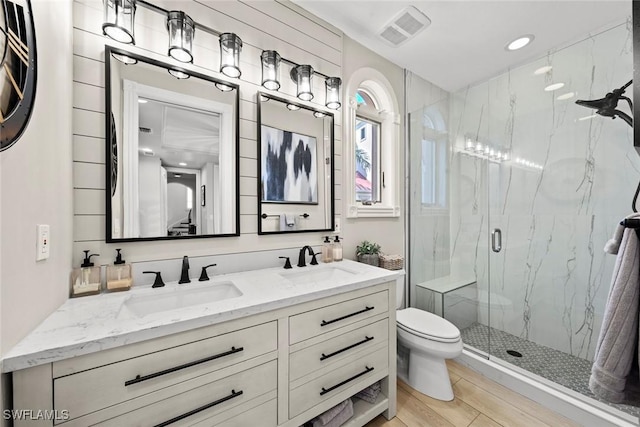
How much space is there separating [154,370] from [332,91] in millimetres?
1907

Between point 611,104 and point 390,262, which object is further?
point 390,262

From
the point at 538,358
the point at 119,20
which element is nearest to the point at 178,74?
the point at 119,20

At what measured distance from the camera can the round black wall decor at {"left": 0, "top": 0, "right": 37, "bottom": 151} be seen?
620 millimetres

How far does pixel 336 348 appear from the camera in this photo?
1.27 metres

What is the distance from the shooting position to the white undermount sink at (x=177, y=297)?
113cm

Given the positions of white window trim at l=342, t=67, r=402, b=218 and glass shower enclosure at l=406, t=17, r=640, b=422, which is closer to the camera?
glass shower enclosure at l=406, t=17, r=640, b=422

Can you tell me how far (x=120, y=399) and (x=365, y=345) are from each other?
1092 millimetres

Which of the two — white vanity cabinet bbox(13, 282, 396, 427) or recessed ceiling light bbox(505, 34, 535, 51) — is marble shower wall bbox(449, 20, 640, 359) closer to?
recessed ceiling light bbox(505, 34, 535, 51)

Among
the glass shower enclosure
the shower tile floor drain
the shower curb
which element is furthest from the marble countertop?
the glass shower enclosure

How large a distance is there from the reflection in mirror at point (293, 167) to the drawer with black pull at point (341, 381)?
889 millimetres

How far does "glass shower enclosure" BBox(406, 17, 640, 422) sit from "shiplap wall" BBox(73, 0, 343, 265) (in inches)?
48.0

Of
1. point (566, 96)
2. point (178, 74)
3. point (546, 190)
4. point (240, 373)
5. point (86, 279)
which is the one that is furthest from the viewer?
point (546, 190)

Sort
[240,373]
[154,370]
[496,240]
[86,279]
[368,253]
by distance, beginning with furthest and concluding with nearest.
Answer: [496,240]
[368,253]
[86,279]
[240,373]
[154,370]

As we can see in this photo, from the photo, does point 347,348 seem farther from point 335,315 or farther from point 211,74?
point 211,74
